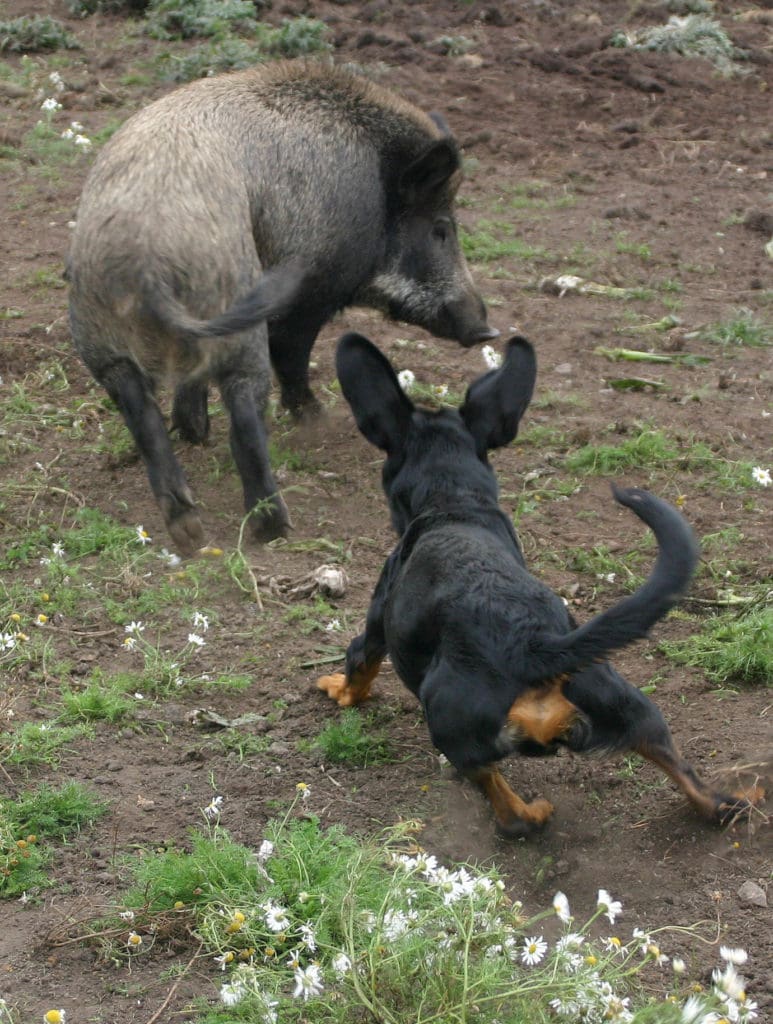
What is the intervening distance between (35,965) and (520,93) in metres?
10.2


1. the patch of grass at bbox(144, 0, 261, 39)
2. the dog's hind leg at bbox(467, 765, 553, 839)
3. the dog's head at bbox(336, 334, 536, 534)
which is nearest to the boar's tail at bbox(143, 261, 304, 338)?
the dog's head at bbox(336, 334, 536, 534)

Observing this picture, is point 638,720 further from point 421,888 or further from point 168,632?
point 168,632

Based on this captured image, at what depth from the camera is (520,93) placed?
1223 cm

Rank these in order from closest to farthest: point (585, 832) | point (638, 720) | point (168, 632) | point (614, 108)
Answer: point (638, 720) → point (585, 832) → point (168, 632) → point (614, 108)

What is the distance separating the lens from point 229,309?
229 inches

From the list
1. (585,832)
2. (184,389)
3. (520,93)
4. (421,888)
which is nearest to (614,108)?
(520,93)

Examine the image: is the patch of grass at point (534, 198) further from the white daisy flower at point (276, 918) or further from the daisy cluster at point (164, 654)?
the white daisy flower at point (276, 918)

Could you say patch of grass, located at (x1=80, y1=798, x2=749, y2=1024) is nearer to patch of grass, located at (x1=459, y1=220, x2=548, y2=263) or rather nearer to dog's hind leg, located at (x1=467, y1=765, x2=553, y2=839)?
dog's hind leg, located at (x1=467, y1=765, x2=553, y2=839)

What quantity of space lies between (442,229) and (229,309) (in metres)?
2.22

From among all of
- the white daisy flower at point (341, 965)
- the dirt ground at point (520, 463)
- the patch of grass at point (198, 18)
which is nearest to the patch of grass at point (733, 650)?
the dirt ground at point (520, 463)

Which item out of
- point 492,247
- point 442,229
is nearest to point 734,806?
point 442,229

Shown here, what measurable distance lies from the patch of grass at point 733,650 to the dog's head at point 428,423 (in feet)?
3.49

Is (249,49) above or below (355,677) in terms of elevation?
above

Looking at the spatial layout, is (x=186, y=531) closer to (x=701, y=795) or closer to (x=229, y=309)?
(x=229, y=309)
